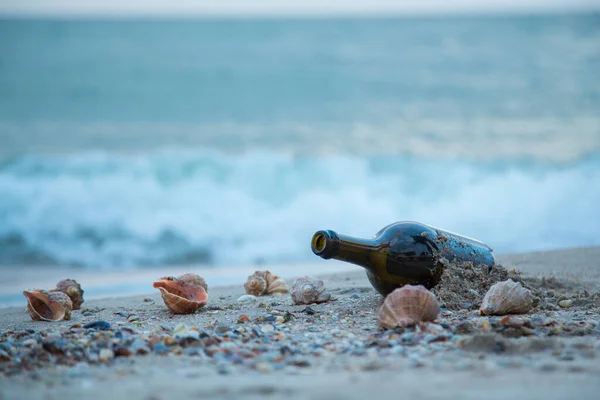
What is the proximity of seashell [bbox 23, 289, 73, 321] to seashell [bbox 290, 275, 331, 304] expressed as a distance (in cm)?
124

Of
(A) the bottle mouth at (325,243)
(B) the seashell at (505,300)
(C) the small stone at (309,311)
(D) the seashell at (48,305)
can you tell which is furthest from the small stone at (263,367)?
(D) the seashell at (48,305)

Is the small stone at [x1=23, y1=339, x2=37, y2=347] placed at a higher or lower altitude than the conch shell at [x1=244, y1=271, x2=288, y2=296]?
lower

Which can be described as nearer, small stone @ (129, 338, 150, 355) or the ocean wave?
small stone @ (129, 338, 150, 355)

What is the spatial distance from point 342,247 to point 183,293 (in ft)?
3.84

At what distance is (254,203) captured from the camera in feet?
35.7

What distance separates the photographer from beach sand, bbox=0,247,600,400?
2158mm

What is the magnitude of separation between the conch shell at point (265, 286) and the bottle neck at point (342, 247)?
1251 millimetres

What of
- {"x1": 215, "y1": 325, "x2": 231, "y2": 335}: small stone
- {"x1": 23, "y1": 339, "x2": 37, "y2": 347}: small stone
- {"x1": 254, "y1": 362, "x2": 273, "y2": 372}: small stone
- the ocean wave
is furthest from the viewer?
the ocean wave

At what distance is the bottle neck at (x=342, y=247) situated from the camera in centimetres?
334

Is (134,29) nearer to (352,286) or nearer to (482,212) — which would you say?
(482,212)

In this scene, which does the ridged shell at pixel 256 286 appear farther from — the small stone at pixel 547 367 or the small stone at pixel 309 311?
the small stone at pixel 547 367

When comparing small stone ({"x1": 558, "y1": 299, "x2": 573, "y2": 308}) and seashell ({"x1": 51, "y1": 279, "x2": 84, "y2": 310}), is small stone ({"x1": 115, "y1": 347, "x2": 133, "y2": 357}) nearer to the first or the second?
seashell ({"x1": 51, "y1": 279, "x2": 84, "y2": 310})

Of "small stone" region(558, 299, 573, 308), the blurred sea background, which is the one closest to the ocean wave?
the blurred sea background

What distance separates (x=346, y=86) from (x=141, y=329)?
15771 millimetres
